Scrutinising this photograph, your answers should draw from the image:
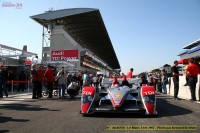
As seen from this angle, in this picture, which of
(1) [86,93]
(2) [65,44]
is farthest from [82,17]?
(1) [86,93]

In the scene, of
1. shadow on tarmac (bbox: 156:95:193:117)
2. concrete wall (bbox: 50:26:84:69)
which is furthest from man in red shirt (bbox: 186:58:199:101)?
concrete wall (bbox: 50:26:84:69)

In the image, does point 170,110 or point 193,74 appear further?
point 193,74

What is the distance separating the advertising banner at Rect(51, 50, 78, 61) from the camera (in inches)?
1597

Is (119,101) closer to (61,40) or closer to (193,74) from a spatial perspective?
(193,74)

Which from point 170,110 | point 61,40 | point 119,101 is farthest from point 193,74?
point 61,40

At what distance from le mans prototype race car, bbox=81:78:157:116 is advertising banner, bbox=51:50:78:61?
3310cm

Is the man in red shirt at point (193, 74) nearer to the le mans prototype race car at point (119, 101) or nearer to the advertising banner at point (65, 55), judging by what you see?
the le mans prototype race car at point (119, 101)

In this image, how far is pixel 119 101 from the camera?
700cm

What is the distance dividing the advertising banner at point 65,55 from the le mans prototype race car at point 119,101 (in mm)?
33101

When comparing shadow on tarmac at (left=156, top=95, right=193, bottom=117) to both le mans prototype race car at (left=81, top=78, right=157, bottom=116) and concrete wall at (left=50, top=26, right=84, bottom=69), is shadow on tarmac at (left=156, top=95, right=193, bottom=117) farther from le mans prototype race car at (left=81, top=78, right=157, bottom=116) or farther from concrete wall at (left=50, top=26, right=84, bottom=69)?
concrete wall at (left=50, top=26, right=84, bottom=69)

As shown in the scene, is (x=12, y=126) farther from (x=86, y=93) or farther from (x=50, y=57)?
(x=50, y=57)

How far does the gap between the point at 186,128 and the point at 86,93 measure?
3.11 meters

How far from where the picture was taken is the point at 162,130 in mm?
5188

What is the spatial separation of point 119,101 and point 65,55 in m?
35.3
